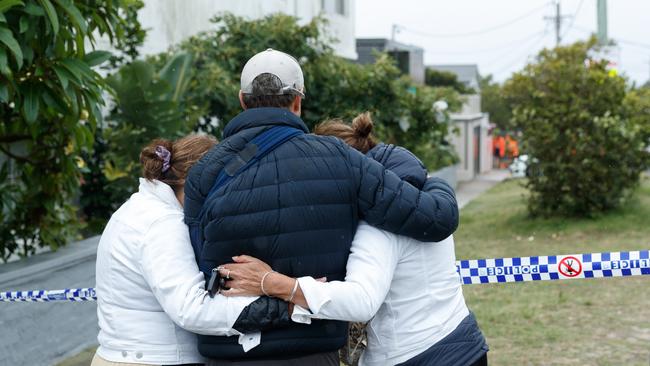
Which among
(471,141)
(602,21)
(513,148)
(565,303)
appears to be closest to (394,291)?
(565,303)

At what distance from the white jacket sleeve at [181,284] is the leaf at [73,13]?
8.56 ft

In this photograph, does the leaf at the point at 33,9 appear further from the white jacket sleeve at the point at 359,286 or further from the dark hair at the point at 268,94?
the white jacket sleeve at the point at 359,286

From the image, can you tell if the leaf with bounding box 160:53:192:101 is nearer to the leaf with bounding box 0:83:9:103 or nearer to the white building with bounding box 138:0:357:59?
the white building with bounding box 138:0:357:59

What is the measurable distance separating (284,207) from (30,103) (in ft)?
10.9

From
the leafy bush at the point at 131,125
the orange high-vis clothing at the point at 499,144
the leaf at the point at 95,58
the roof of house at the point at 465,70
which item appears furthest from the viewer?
the roof of house at the point at 465,70

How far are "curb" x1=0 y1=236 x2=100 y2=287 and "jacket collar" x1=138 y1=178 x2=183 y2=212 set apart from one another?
9.32 feet

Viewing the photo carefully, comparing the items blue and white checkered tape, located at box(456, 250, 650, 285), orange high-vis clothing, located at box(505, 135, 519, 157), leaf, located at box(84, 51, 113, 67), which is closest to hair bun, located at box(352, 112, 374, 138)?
blue and white checkered tape, located at box(456, 250, 650, 285)

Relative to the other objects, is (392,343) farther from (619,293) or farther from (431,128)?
(431,128)

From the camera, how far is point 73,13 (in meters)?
5.16

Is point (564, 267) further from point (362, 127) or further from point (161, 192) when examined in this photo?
point (161, 192)

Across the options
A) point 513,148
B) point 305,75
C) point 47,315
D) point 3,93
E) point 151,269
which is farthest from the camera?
point 513,148

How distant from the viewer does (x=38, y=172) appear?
684 cm

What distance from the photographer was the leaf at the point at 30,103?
17.6 feet

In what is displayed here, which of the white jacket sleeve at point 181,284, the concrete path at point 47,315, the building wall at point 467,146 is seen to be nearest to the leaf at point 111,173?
the concrete path at point 47,315
